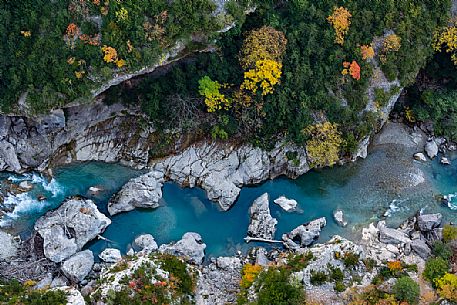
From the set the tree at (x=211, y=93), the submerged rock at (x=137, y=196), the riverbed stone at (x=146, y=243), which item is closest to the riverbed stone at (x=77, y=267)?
the riverbed stone at (x=146, y=243)

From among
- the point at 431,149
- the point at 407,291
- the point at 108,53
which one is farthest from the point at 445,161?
the point at 108,53

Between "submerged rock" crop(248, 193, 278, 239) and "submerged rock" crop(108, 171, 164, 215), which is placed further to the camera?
"submerged rock" crop(108, 171, 164, 215)

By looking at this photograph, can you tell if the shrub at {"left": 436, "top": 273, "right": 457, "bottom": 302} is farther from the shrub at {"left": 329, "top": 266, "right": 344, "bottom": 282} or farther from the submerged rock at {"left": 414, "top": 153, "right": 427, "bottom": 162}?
the submerged rock at {"left": 414, "top": 153, "right": 427, "bottom": 162}

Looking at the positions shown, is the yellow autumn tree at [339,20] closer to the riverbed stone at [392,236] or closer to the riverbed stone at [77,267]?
the riverbed stone at [392,236]

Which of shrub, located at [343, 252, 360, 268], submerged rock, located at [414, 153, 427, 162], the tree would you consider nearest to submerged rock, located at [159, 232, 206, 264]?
the tree

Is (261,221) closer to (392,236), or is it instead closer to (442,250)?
Result: (392,236)

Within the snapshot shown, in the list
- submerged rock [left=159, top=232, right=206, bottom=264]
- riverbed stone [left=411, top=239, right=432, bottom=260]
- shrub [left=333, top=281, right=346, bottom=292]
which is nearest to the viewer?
shrub [left=333, top=281, right=346, bottom=292]
